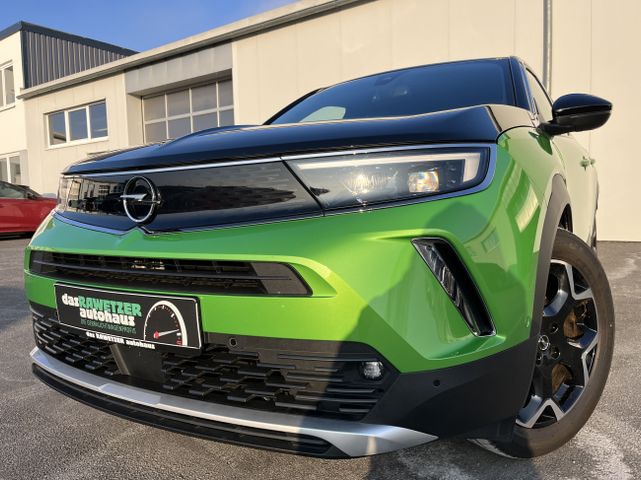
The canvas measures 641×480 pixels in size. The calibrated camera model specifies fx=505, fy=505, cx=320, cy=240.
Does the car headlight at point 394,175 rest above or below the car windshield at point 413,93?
below

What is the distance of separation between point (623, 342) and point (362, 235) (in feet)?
7.50

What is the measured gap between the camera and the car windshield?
220 cm

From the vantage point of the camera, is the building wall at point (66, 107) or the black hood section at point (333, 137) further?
the building wall at point (66, 107)

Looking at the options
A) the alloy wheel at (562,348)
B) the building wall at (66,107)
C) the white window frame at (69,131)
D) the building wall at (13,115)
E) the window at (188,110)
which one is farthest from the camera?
the building wall at (13,115)

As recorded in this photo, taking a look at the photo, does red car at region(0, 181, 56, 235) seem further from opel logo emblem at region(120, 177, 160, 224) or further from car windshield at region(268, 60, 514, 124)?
opel logo emblem at region(120, 177, 160, 224)

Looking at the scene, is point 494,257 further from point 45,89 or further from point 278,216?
point 45,89

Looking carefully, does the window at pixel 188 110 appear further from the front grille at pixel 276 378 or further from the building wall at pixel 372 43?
the front grille at pixel 276 378

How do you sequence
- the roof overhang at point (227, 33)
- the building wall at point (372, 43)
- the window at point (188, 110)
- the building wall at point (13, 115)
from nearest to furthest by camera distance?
the building wall at point (372, 43)
the roof overhang at point (227, 33)
the window at point (188, 110)
the building wall at point (13, 115)

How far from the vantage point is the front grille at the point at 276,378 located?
1203mm

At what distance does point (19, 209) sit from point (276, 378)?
10444 millimetres

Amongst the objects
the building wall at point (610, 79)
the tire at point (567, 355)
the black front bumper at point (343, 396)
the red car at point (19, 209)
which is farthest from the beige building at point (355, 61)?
the black front bumper at point (343, 396)

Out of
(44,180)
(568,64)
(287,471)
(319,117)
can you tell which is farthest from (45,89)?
(287,471)

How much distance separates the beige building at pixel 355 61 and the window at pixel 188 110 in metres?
0.03

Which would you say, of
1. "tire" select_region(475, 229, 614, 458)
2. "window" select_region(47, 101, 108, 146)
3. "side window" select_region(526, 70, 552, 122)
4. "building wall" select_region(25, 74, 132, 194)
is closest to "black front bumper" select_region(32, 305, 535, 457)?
"tire" select_region(475, 229, 614, 458)
